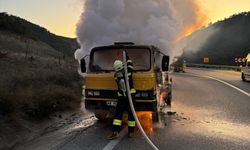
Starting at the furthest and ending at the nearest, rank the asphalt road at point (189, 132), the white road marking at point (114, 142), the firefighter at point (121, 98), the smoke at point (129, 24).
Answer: the smoke at point (129, 24) → the firefighter at point (121, 98) → the asphalt road at point (189, 132) → the white road marking at point (114, 142)

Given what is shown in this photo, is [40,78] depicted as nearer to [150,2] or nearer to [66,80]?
[66,80]

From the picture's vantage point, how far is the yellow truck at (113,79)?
10656 millimetres

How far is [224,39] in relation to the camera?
104438mm

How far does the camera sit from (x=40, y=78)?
18.9 metres

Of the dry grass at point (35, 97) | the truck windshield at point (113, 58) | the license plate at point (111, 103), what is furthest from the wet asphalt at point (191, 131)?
the dry grass at point (35, 97)

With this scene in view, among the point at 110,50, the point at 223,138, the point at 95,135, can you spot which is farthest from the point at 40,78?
the point at 223,138

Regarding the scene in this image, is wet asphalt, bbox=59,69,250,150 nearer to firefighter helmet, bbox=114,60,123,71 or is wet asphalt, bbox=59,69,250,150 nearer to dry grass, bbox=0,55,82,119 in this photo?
firefighter helmet, bbox=114,60,123,71

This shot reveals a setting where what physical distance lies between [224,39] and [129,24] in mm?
90285

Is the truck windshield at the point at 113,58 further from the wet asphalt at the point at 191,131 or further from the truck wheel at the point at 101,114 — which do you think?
the wet asphalt at the point at 191,131

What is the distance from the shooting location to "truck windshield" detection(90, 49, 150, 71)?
37.3 ft

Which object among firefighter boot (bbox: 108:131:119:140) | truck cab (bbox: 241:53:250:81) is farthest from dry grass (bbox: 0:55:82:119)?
truck cab (bbox: 241:53:250:81)

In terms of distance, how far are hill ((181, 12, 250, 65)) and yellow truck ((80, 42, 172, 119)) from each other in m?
77.1

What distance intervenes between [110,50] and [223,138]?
12.3 ft

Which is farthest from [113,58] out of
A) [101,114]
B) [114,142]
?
[114,142]
